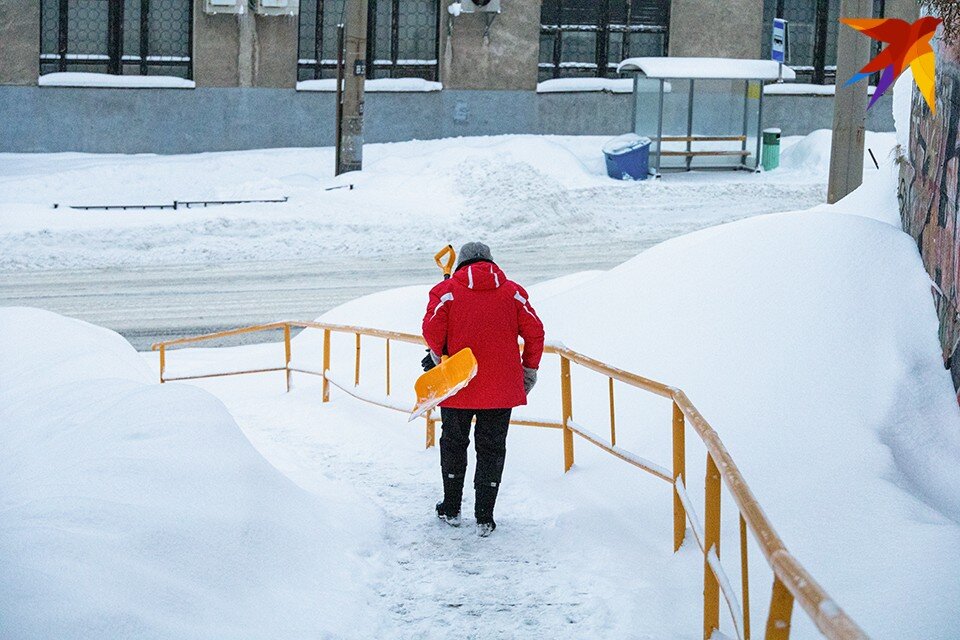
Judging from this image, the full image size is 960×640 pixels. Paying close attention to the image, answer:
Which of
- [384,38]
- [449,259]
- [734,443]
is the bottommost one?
[734,443]

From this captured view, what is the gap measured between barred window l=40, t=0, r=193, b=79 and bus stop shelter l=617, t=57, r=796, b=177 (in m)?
9.22

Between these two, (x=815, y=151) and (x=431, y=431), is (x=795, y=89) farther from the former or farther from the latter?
(x=431, y=431)

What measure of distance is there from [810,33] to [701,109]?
22.3 ft

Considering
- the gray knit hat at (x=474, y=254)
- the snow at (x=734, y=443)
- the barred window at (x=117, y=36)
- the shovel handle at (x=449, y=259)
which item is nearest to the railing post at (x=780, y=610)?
the snow at (x=734, y=443)

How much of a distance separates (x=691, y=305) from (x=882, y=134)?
22.8 m

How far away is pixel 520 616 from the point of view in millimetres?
5262

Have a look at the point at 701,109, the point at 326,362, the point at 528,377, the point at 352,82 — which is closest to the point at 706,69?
the point at 701,109

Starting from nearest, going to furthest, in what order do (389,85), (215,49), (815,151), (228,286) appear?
(228,286) → (215,49) → (815,151) → (389,85)

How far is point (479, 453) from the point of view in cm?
655

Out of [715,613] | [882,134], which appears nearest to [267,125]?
[882,134]

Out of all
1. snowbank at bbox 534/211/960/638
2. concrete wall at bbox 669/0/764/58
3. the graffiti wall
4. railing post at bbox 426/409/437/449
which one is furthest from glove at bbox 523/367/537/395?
concrete wall at bbox 669/0/764/58

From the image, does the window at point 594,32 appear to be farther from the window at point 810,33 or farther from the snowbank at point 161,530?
the snowbank at point 161,530

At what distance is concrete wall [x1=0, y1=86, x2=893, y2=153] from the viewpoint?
26.3 meters

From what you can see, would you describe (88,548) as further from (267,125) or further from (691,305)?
(267,125)
